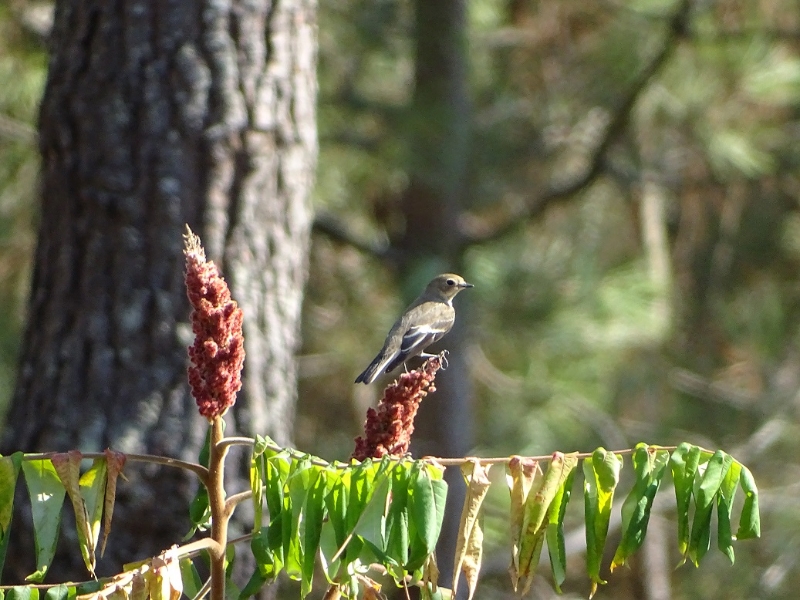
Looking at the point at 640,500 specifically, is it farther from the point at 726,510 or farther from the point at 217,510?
the point at 217,510

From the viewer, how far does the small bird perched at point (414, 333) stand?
3.76 meters

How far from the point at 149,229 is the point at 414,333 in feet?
3.32

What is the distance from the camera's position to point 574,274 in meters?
7.38

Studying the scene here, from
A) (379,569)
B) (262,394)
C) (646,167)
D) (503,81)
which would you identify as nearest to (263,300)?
(262,394)

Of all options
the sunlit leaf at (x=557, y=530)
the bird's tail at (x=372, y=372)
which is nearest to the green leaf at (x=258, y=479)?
the sunlit leaf at (x=557, y=530)

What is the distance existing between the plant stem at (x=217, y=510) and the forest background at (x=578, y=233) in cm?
407

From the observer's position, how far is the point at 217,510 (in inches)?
73.9

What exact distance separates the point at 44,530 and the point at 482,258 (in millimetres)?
5412

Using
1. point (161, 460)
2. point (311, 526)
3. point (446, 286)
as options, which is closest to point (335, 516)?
point (311, 526)

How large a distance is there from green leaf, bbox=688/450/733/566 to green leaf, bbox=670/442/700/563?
0.05 ft

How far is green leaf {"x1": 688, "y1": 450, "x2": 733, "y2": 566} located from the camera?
6.61 feet

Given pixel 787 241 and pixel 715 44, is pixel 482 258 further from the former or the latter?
pixel 787 241

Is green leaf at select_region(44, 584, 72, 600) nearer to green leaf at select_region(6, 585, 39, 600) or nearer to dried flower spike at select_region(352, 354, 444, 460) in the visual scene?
green leaf at select_region(6, 585, 39, 600)

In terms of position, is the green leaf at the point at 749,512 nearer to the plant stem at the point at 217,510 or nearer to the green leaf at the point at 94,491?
the plant stem at the point at 217,510
